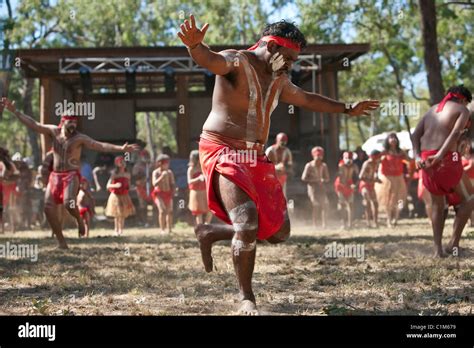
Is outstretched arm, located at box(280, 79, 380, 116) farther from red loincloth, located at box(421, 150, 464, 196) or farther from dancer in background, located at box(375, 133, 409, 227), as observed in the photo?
dancer in background, located at box(375, 133, 409, 227)

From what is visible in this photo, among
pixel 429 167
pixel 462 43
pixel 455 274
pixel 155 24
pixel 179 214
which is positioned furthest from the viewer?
pixel 155 24

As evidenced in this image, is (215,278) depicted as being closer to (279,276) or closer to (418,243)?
(279,276)

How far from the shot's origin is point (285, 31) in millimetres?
5309

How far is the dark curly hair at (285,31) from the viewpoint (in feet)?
17.4

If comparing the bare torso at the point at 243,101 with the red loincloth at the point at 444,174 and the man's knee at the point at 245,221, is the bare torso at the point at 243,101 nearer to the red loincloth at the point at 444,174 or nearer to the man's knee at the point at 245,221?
the man's knee at the point at 245,221

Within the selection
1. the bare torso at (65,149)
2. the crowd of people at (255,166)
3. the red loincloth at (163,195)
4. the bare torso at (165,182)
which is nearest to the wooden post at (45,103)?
the crowd of people at (255,166)

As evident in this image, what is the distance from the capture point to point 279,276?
7.36m

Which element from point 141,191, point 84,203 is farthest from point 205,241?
point 141,191

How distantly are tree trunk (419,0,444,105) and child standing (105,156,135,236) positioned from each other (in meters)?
6.44

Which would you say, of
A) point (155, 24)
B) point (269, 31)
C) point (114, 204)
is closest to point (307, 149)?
point (114, 204)

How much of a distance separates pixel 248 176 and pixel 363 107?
4.70 ft

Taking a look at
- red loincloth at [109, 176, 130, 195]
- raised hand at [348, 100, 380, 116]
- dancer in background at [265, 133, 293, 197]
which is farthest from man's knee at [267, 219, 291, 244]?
red loincloth at [109, 176, 130, 195]

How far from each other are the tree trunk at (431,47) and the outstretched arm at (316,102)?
992 cm
